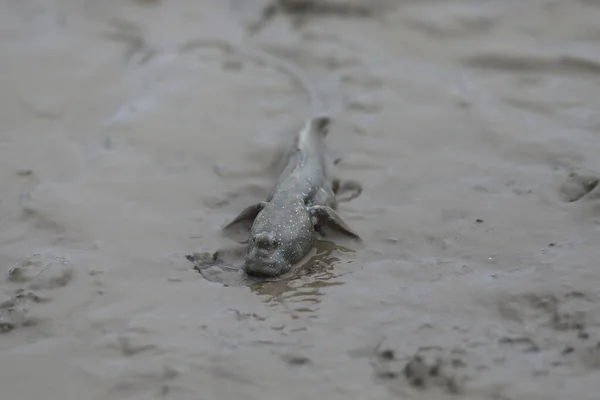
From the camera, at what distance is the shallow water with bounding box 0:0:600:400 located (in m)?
3.73

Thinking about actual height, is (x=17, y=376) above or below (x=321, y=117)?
below

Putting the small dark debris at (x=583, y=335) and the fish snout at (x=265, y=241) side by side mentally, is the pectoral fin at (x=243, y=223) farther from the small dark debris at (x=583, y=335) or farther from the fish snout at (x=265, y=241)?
the small dark debris at (x=583, y=335)

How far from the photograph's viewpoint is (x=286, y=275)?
4520 mm

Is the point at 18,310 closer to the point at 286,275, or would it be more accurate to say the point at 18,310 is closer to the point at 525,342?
the point at 286,275

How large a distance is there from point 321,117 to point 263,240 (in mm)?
2245

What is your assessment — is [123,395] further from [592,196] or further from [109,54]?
[109,54]

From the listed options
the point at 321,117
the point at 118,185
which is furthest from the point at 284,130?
the point at 118,185

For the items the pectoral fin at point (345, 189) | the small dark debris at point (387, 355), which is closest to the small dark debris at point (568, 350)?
the small dark debris at point (387, 355)

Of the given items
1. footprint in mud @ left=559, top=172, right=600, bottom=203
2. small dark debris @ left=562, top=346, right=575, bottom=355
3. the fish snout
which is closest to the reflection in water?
the fish snout

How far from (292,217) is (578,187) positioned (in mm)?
2020

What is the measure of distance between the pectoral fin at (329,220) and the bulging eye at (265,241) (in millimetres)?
569

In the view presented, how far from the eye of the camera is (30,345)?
13.0ft

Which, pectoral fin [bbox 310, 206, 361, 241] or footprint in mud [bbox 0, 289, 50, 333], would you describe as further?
pectoral fin [bbox 310, 206, 361, 241]

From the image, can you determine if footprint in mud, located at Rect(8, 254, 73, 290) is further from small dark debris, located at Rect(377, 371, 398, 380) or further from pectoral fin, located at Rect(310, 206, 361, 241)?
small dark debris, located at Rect(377, 371, 398, 380)
